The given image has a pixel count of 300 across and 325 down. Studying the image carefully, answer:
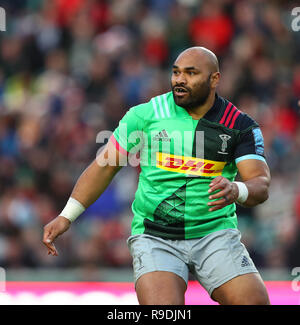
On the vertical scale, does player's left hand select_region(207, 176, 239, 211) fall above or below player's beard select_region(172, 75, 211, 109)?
below

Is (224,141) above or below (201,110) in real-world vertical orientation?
below

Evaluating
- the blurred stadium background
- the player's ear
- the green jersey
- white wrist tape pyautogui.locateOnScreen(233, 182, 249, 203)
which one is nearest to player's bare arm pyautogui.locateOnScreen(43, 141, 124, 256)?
the green jersey

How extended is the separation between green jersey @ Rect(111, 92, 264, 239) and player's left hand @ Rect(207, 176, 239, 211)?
1.43ft

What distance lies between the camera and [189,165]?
5.36 m

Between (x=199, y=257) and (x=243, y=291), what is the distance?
0.42m

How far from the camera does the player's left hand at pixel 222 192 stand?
4.80 metres

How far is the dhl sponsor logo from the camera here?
536 cm

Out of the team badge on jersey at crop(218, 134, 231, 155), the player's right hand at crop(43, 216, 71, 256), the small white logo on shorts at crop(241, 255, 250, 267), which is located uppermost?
the team badge on jersey at crop(218, 134, 231, 155)

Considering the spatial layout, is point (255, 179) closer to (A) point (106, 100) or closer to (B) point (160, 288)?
(B) point (160, 288)

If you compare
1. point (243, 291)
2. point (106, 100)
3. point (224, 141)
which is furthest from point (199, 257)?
point (106, 100)

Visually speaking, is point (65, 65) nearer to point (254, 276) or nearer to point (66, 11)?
point (66, 11)

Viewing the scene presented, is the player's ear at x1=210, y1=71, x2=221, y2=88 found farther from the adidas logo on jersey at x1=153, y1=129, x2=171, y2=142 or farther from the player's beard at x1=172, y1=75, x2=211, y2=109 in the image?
the adidas logo on jersey at x1=153, y1=129, x2=171, y2=142

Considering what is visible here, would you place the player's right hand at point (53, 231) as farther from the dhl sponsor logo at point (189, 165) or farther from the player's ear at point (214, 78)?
the player's ear at point (214, 78)
